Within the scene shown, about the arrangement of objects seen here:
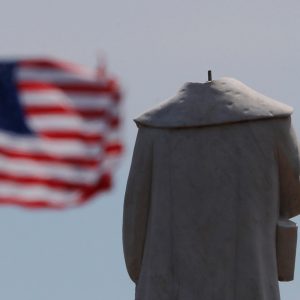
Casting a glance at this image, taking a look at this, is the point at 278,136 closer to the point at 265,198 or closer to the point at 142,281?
the point at 265,198

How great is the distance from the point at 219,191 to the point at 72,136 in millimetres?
3783

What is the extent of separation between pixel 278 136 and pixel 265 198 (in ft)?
2.12

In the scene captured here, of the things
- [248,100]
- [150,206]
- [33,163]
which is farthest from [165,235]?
[33,163]

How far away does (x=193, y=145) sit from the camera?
63.3 feet

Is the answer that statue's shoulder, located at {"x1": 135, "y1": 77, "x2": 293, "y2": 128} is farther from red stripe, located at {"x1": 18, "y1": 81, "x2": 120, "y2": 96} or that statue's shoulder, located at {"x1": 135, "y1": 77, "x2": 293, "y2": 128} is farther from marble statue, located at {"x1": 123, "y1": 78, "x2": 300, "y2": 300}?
red stripe, located at {"x1": 18, "y1": 81, "x2": 120, "y2": 96}

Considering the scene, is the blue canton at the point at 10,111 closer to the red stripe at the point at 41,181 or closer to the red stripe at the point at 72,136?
the red stripe at the point at 72,136

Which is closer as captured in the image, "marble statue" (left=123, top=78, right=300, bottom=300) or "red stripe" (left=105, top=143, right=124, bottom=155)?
"red stripe" (left=105, top=143, right=124, bottom=155)

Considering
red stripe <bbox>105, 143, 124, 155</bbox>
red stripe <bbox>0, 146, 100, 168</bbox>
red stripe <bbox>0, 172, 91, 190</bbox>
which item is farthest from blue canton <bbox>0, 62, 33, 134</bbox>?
red stripe <bbox>105, 143, 124, 155</bbox>

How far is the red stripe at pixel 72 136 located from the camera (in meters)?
15.4

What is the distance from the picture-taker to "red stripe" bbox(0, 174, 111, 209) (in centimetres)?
1505

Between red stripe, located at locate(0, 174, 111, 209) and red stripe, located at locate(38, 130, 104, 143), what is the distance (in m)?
0.41

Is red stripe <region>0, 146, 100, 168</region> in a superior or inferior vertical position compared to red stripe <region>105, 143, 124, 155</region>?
inferior

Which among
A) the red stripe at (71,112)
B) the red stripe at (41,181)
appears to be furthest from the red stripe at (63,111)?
the red stripe at (41,181)

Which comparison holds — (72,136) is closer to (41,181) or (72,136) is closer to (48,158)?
(48,158)
